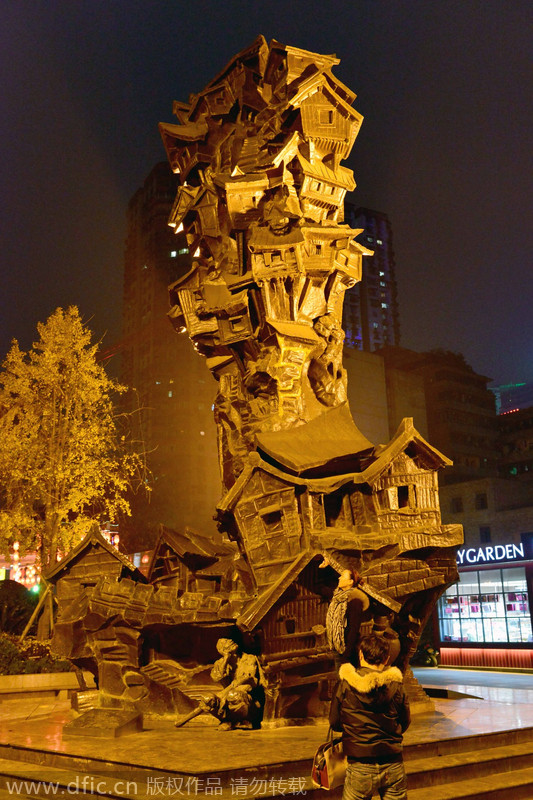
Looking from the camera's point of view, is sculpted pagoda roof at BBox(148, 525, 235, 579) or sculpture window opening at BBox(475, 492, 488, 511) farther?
sculpture window opening at BBox(475, 492, 488, 511)

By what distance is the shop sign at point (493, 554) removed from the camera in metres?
26.2

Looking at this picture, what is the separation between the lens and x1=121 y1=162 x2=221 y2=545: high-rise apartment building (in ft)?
141

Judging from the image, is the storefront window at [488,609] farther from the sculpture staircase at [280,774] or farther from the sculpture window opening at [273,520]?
the sculpture window opening at [273,520]

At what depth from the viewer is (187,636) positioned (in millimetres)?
11602

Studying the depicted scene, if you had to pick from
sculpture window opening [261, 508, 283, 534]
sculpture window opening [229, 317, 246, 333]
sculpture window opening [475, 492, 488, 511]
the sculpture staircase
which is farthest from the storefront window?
sculpture window opening [261, 508, 283, 534]

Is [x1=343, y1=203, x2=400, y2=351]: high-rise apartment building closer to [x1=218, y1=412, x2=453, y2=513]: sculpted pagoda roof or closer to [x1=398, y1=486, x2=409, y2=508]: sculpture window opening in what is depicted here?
[x1=218, y1=412, x2=453, y2=513]: sculpted pagoda roof

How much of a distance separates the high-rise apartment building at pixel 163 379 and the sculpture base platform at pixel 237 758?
86.2ft

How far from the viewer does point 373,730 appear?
471 cm

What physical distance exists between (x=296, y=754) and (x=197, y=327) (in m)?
9.27

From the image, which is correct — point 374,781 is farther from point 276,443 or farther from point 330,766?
point 276,443

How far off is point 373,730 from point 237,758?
357 centimetres

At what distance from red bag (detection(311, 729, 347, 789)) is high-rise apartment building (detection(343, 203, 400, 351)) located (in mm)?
68410

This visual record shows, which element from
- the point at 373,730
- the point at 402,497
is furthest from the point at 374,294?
the point at 373,730

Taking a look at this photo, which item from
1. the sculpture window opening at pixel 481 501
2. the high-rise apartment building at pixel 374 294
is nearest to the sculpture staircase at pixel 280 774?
the sculpture window opening at pixel 481 501
